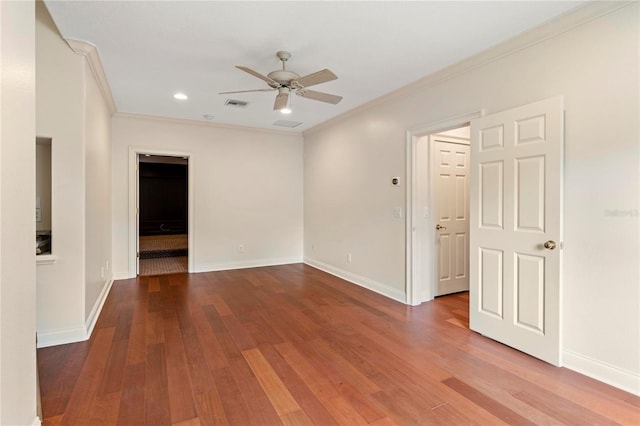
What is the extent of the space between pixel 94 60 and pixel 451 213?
174 inches

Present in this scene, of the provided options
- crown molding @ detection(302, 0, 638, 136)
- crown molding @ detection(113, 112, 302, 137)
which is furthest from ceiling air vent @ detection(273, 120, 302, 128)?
crown molding @ detection(302, 0, 638, 136)

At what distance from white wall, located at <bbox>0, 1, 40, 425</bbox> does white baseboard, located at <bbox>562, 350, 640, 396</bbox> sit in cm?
341

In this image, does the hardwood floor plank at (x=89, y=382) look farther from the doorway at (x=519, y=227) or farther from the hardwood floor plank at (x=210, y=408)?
the doorway at (x=519, y=227)

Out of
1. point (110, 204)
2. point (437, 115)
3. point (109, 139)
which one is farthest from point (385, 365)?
point (109, 139)

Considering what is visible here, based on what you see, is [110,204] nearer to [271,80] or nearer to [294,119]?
[294,119]

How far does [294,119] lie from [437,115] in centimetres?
263

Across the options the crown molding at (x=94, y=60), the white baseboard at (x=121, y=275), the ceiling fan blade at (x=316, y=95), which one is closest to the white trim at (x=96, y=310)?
the white baseboard at (x=121, y=275)

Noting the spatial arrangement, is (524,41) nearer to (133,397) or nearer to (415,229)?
(415,229)

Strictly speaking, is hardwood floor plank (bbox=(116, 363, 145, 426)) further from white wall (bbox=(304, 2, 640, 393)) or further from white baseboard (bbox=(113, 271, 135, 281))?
white baseboard (bbox=(113, 271, 135, 281))

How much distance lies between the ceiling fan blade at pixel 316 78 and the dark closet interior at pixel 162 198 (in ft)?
29.3

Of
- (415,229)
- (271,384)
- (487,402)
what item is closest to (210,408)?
(271,384)

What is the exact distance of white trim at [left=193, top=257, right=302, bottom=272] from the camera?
224 inches

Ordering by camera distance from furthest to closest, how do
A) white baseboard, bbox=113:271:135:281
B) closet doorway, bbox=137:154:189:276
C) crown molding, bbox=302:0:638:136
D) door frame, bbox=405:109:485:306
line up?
closet doorway, bbox=137:154:189:276 → white baseboard, bbox=113:271:135:281 → door frame, bbox=405:109:485:306 → crown molding, bbox=302:0:638:136

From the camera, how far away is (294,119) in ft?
17.7
